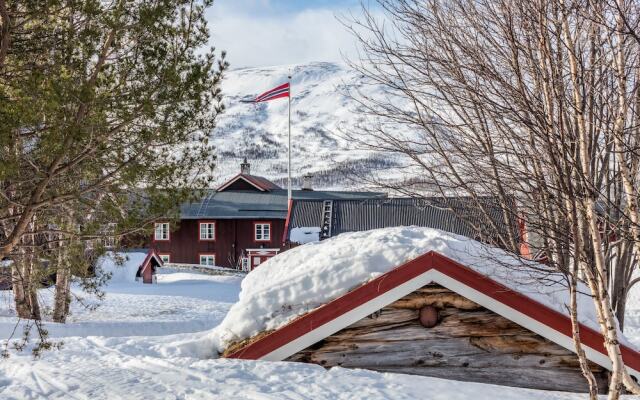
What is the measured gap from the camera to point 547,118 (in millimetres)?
4137

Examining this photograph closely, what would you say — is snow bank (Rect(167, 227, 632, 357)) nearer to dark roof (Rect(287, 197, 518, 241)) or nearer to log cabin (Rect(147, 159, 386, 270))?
dark roof (Rect(287, 197, 518, 241))

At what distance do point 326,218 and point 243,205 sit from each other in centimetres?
1128

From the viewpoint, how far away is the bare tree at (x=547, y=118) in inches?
156

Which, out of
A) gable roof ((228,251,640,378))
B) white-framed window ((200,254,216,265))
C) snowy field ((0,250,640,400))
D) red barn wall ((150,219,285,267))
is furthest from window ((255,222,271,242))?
gable roof ((228,251,640,378))

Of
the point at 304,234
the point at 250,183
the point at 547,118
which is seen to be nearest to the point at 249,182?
the point at 250,183

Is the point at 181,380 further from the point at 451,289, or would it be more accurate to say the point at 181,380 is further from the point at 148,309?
the point at 148,309

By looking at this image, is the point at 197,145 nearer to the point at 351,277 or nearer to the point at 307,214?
the point at 351,277

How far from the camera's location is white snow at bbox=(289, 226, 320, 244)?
30.3 meters

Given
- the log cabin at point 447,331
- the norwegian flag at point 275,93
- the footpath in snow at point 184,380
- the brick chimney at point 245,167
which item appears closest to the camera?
the footpath in snow at point 184,380

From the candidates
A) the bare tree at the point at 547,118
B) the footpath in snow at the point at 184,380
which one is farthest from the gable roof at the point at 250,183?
the bare tree at the point at 547,118

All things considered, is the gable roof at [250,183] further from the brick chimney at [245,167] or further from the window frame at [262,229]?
the window frame at [262,229]

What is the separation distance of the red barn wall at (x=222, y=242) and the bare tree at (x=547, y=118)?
105 feet

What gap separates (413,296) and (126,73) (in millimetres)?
3545

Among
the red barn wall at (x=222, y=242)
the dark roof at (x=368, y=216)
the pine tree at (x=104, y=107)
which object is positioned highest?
the pine tree at (x=104, y=107)
